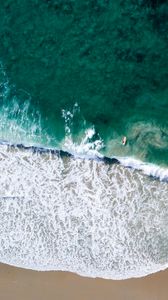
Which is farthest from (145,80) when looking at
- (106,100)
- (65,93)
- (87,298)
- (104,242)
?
(87,298)

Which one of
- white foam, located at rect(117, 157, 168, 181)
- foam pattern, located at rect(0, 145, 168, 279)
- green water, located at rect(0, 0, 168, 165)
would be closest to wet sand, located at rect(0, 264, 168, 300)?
foam pattern, located at rect(0, 145, 168, 279)

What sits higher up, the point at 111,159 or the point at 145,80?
the point at 145,80

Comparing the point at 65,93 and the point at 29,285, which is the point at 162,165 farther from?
the point at 29,285

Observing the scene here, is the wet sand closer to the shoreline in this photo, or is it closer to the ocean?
the ocean

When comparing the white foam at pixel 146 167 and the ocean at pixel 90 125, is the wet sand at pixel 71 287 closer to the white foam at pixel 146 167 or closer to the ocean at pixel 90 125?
the ocean at pixel 90 125

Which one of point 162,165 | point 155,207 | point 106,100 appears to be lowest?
point 155,207

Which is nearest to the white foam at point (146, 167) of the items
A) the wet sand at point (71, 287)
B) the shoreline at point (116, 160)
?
the shoreline at point (116, 160)

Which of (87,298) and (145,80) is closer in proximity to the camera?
(145,80)
